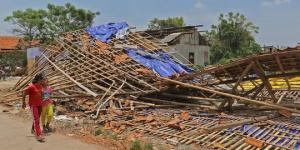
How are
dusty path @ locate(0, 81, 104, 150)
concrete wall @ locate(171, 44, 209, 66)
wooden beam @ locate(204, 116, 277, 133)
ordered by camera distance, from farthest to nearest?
concrete wall @ locate(171, 44, 209, 66), wooden beam @ locate(204, 116, 277, 133), dusty path @ locate(0, 81, 104, 150)

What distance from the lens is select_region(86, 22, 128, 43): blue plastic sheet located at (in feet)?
57.9

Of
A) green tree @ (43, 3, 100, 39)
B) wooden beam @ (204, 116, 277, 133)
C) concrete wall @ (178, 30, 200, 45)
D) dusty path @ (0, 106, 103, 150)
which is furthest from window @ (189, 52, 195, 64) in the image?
dusty path @ (0, 106, 103, 150)

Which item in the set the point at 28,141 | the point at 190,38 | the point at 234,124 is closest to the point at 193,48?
the point at 190,38

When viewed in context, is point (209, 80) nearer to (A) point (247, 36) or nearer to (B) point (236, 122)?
(B) point (236, 122)

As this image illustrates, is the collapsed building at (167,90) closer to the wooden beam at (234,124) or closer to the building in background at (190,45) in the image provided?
the wooden beam at (234,124)

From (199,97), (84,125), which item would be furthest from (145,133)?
(199,97)

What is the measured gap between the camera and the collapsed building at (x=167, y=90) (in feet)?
30.9

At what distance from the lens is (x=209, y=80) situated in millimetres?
14359

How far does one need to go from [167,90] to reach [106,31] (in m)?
5.51

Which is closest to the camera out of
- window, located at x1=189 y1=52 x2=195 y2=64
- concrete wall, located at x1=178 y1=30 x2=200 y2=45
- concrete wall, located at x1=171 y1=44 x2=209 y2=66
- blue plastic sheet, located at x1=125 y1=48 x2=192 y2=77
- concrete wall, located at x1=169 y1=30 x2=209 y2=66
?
blue plastic sheet, located at x1=125 y1=48 x2=192 y2=77

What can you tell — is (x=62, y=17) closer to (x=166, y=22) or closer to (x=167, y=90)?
(x=166, y=22)

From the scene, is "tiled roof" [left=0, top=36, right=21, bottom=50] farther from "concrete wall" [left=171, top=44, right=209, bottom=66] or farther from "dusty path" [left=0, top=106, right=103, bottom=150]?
"dusty path" [left=0, top=106, right=103, bottom=150]

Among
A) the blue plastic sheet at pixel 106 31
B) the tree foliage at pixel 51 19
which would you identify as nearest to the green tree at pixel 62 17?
the tree foliage at pixel 51 19

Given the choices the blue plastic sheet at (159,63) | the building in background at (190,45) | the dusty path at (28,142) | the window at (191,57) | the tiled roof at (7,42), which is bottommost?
the dusty path at (28,142)
